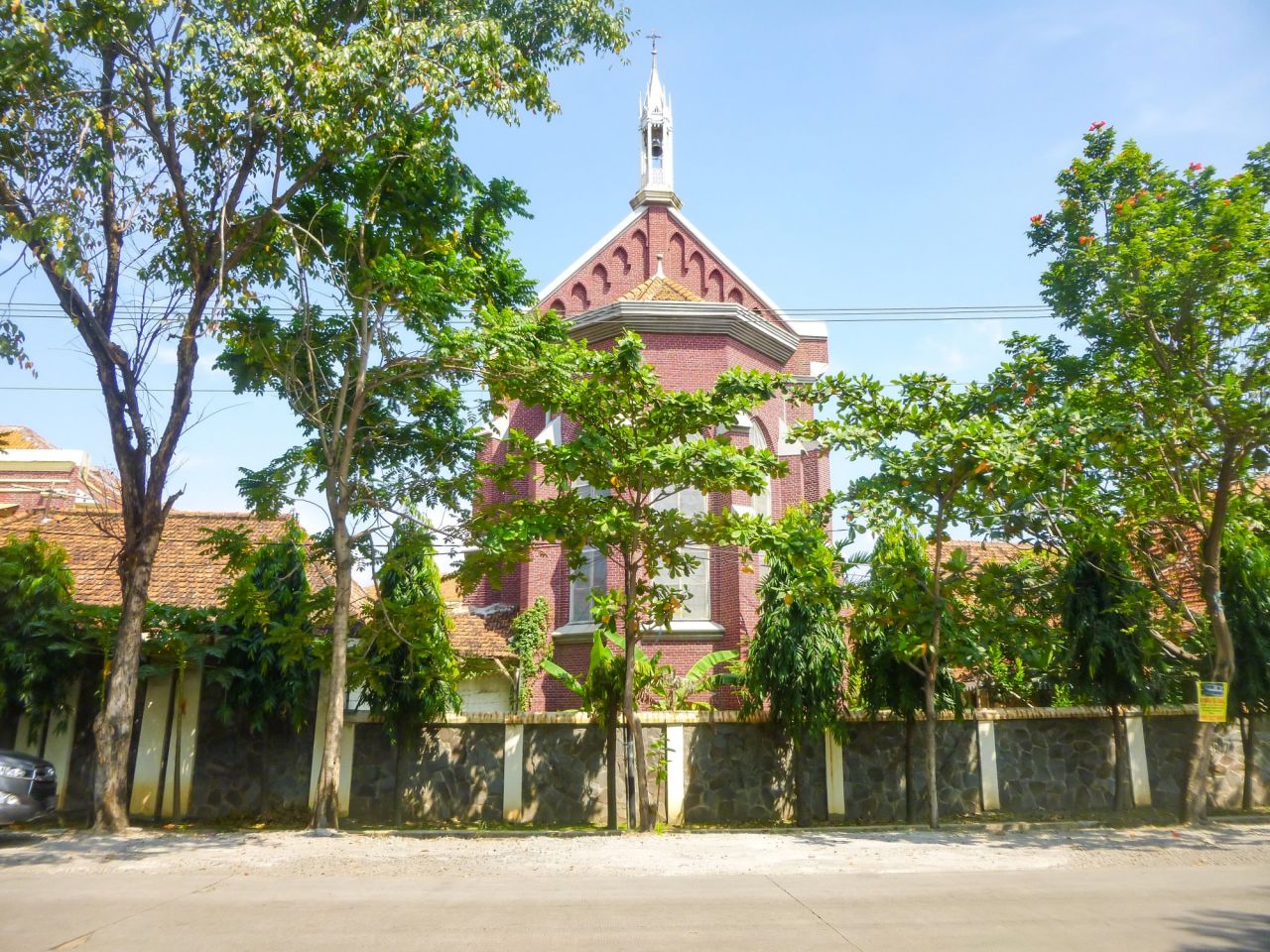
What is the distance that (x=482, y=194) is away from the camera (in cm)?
1408

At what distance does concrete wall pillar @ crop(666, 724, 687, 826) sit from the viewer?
14.2 meters

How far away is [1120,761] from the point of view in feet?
48.3

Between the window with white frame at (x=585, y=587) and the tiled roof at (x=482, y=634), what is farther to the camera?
the window with white frame at (x=585, y=587)

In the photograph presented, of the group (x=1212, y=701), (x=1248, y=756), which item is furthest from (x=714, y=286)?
(x=1212, y=701)

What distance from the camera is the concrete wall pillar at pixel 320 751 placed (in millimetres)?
14328

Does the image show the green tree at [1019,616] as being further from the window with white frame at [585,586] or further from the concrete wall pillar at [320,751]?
the concrete wall pillar at [320,751]

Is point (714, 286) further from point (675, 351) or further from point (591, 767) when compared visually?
point (591, 767)

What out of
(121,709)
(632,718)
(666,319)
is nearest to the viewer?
(121,709)

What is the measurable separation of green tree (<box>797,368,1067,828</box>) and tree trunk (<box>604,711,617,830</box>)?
4311mm

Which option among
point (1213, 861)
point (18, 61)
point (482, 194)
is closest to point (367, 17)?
point (482, 194)

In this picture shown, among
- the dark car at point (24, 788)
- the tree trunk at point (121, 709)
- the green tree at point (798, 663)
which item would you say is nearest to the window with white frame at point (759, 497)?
the green tree at point (798, 663)

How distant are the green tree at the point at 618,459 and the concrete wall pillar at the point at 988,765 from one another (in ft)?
18.4

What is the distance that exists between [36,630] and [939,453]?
12450 mm

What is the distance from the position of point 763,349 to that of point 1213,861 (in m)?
13.8
